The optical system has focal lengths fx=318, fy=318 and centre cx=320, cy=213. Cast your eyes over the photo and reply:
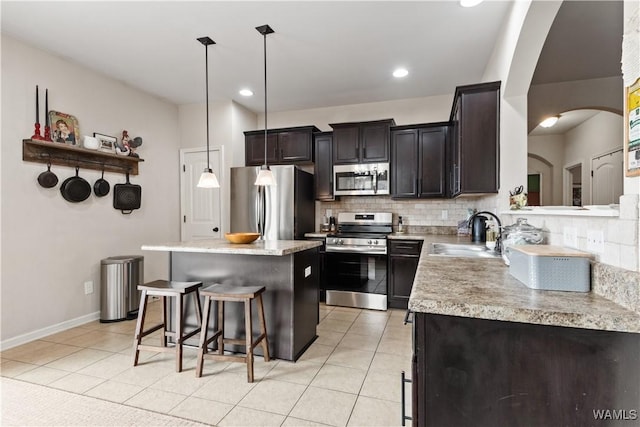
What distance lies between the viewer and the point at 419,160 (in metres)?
4.11

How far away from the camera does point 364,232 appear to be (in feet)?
15.0

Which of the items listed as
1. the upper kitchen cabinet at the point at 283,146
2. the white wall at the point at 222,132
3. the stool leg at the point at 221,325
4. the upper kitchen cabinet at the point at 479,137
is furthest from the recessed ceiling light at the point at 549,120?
the stool leg at the point at 221,325

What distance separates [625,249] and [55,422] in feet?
9.22

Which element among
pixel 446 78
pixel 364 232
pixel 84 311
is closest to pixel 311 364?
pixel 364 232

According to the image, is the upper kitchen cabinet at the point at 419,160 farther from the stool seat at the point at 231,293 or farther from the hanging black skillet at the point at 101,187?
the hanging black skillet at the point at 101,187

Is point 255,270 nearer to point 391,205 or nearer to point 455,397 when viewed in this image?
point 455,397

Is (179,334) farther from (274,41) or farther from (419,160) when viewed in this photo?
(419,160)

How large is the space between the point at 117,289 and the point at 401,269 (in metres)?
3.26

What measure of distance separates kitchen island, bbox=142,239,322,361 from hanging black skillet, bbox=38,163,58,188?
136 centimetres

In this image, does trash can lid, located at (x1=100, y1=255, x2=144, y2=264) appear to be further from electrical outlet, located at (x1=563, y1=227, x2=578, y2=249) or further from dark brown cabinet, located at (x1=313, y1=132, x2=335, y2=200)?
electrical outlet, located at (x1=563, y1=227, x2=578, y2=249)

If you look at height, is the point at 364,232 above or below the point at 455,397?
above

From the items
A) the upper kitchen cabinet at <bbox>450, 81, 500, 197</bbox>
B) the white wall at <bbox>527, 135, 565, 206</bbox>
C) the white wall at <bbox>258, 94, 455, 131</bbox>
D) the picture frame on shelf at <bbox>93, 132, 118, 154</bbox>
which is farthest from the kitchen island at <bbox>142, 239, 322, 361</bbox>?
the white wall at <bbox>527, 135, 565, 206</bbox>

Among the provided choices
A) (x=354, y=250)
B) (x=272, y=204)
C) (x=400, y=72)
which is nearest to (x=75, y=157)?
(x=272, y=204)

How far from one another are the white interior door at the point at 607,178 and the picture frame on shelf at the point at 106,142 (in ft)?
18.7
